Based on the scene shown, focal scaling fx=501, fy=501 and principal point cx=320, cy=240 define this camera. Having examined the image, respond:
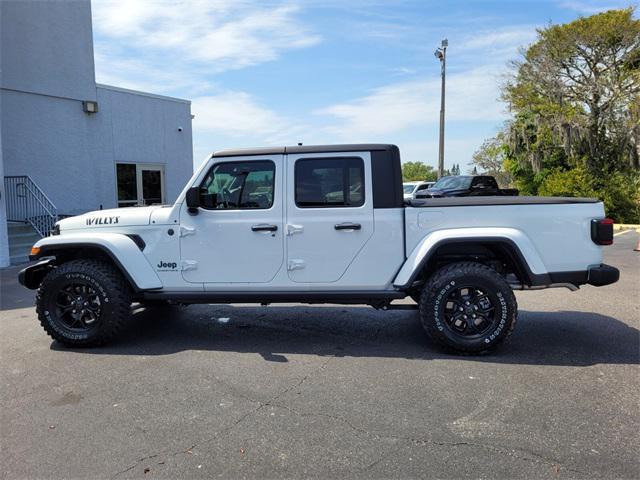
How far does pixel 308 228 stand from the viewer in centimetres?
481

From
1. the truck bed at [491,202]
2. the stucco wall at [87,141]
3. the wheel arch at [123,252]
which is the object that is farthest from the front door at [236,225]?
the stucco wall at [87,141]

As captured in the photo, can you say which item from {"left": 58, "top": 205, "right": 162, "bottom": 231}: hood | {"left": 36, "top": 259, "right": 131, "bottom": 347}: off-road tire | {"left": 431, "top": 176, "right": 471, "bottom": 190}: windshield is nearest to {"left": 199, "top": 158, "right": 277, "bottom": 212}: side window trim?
{"left": 58, "top": 205, "right": 162, "bottom": 231}: hood

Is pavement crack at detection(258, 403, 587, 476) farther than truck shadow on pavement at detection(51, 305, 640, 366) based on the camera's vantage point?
No

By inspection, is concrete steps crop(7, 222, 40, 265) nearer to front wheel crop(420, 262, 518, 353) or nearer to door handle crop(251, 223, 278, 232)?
door handle crop(251, 223, 278, 232)

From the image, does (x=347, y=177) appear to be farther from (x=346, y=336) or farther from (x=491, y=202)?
(x=346, y=336)

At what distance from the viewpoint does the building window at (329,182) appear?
4.84 meters

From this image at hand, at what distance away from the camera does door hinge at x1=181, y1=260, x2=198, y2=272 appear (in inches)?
197

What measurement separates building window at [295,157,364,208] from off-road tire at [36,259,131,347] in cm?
200

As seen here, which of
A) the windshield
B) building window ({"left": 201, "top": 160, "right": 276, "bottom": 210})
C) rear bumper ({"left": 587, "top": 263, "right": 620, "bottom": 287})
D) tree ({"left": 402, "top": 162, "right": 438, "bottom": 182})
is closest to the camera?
rear bumper ({"left": 587, "top": 263, "right": 620, "bottom": 287})

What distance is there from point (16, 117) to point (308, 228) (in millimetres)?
12142

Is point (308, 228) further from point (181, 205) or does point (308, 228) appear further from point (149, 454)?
point (149, 454)

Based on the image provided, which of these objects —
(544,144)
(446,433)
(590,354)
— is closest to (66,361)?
(446,433)

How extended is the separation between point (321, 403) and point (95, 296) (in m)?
2.73

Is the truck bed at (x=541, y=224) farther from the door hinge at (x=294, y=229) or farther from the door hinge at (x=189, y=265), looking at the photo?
the door hinge at (x=189, y=265)
